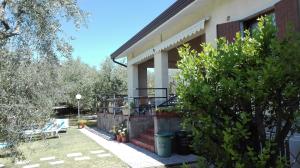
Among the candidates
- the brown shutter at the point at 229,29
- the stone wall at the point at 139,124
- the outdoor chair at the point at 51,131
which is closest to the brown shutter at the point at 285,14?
the brown shutter at the point at 229,29

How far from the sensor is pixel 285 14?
6.80 m

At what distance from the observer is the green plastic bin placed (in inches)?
428

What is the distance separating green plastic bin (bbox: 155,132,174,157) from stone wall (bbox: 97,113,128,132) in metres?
5.13

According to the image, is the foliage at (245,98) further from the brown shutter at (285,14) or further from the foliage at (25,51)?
the foliage at (25,51)

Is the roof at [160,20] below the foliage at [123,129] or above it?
above

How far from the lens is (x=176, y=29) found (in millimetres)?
13180

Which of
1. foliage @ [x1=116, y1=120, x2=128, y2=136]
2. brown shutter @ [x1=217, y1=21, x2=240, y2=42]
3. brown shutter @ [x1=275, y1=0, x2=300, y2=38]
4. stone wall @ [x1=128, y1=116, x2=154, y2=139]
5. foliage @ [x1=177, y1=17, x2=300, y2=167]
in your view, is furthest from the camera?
foliage @ [x1=116, y1=120, x2=128, y2=136]

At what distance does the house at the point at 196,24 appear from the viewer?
703 cm

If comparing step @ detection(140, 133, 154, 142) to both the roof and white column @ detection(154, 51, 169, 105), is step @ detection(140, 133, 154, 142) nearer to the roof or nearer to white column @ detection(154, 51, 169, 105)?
white column @ detection(154, 51, 169, 105)

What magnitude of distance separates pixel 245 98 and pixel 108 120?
676 inches

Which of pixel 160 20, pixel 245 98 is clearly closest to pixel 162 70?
pixel 160 20

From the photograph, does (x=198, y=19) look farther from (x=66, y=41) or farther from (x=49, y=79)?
(x=49, y=79)

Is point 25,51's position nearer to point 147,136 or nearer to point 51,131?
point 51,131

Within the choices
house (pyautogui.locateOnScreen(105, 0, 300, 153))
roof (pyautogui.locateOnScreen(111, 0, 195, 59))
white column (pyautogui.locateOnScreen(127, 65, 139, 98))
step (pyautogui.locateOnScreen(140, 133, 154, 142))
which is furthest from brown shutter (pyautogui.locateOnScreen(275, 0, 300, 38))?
white column (pyautogui.locateOnScreen(127, 65, 139, 98))
